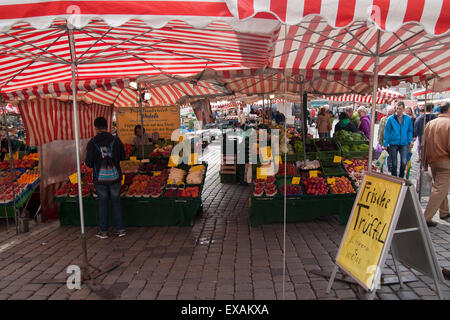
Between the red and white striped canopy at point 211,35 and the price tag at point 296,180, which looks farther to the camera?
the price tag at point 296,180

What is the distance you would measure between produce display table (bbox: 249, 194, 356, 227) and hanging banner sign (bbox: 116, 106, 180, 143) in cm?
403

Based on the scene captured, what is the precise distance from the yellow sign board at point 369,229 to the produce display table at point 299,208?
2485 millimetres

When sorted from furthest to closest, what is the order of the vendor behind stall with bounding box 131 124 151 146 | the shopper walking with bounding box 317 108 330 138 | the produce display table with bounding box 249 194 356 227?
the shopper walking with bounding box 317 108 330 138, the vendor behind stall with bounding box 131 124 151 146, the produce display table with bounding box 249 194 356 227

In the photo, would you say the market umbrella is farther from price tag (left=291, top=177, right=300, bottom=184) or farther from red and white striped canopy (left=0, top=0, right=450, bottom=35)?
price tag (left=291, top=177, right=300, bottom=184)

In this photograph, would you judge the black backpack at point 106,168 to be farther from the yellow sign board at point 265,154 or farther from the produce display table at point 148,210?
the yellow sign board at point 265,154

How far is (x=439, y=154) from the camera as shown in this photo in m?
5.34

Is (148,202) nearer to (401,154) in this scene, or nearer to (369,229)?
(369,229)

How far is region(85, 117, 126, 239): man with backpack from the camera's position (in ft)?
17.4

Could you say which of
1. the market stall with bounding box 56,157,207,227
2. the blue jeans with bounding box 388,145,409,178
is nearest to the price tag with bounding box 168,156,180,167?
the market stall with bounding box 56,157,207,227

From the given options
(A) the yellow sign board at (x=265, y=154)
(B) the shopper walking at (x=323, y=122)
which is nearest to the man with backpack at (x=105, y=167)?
(A) the yellow sign board at (x=265, y=154)

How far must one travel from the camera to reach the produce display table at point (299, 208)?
603 cm

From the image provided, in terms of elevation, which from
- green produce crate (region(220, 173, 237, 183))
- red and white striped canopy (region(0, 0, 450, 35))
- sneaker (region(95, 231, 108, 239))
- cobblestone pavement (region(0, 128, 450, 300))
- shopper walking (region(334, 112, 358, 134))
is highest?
red and white striped canopy (region(0, 0, 450, 35))
